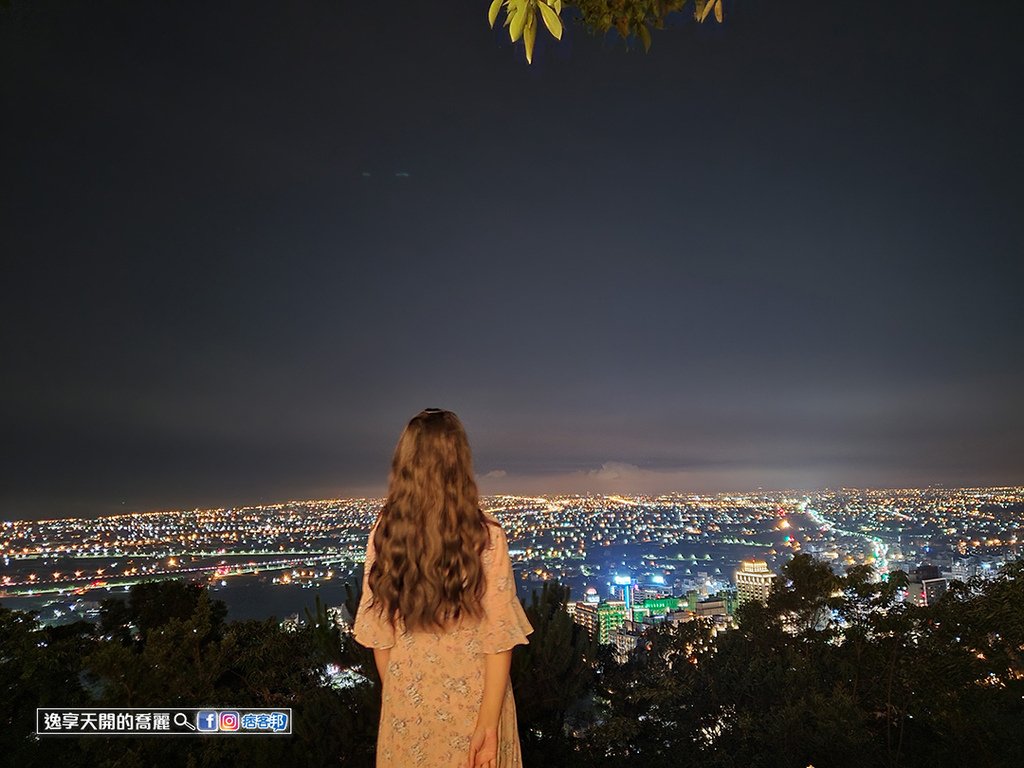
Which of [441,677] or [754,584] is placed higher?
[441,677]

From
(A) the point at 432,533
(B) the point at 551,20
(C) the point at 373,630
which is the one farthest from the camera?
(C) the point at 373,630

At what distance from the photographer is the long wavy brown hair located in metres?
1.97

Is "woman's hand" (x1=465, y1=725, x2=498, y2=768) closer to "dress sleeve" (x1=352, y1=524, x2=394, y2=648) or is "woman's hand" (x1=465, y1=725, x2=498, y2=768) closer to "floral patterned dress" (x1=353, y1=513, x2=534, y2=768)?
"floral patterned dress" (x1=353, y1=513, x2=534, y2=768)

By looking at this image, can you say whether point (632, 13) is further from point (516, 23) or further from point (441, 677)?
point (441, 677)

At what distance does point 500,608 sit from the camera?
2027mm

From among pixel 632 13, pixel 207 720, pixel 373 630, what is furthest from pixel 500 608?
pixel 207 720

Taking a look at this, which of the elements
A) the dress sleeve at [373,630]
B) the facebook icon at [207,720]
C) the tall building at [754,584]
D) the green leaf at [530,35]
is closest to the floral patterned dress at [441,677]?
the dress sleeve at [373,630]

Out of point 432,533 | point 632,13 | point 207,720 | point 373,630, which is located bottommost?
point 207,720

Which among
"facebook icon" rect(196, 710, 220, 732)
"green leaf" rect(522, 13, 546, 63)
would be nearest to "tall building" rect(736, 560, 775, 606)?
"facebook icon" rect(196, 710, 220, 732)

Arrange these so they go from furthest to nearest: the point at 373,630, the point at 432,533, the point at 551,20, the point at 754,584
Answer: the point at 754,584 < the point at 373,630 < the point at 432,533 < the point at 551,20

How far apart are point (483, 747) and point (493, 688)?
21 centimetres

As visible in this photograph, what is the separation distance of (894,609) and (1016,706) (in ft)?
3.96

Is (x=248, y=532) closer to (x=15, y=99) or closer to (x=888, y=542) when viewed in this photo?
(x=15, y=99)

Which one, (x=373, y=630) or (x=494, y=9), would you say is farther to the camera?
(x=373, y=630)
